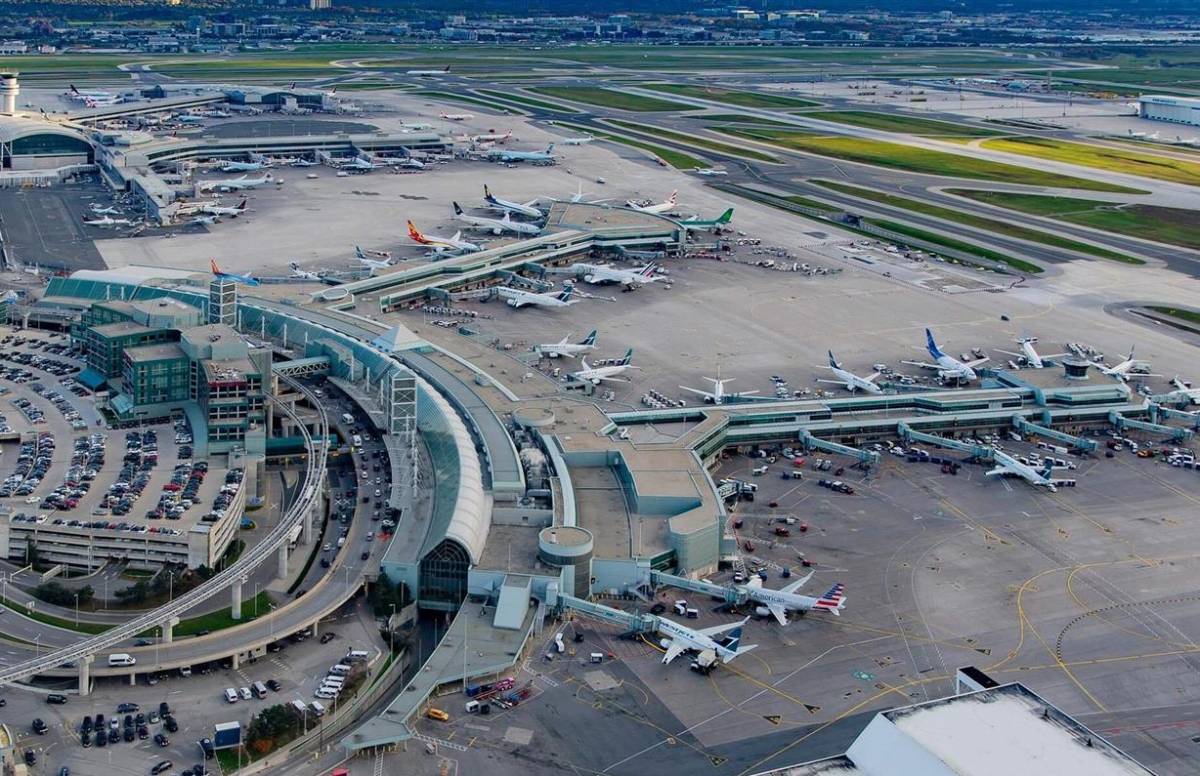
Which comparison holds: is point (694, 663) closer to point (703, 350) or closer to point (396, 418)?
point (396, 418)

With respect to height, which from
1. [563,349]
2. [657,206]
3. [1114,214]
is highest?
[1114,214]

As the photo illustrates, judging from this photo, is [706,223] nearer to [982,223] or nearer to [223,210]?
[982,223]

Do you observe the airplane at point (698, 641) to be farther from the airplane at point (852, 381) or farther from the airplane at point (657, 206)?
the airplane at point (657, 206)

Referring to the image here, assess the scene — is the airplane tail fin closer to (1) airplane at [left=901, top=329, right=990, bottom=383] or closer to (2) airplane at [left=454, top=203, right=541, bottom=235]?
(1) airplane at [left=901, top=329, right=990, bottom=383]

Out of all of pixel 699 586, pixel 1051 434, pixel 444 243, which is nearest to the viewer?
pixel 699 586

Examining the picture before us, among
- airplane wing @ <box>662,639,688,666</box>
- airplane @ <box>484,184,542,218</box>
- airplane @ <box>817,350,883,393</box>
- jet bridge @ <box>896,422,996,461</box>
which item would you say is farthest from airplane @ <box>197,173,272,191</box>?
airplane wing @ <box>662,639,688,666</box>

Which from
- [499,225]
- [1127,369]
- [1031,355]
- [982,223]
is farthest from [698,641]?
[982,223]

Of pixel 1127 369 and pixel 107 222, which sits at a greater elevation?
pixel 1127 369
